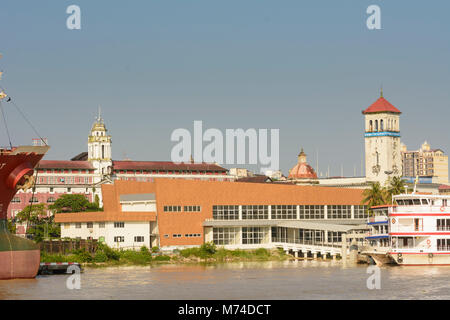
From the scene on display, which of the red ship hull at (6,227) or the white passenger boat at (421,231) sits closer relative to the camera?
the red ship hull at (6,227)

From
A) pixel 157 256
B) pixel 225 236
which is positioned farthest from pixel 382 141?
pixel 157 256

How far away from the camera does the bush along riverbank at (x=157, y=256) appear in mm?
90375

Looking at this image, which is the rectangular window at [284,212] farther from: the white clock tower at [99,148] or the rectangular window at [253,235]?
the white clock tower at [99,148]

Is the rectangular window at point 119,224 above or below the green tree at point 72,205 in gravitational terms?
below

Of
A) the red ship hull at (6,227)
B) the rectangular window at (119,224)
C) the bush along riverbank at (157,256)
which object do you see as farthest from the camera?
the rectangular window at (119,224)

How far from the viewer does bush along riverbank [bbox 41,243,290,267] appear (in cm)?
9038

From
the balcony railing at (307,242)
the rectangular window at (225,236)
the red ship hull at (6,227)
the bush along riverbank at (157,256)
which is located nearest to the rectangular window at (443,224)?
the balcony railing at (307,242)

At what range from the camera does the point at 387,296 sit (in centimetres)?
5716

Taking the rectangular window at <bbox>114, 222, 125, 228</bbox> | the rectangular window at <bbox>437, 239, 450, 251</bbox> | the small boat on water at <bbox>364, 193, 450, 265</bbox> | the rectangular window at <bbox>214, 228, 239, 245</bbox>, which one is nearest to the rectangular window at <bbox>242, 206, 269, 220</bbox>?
the rectangular window at <bbox>214, 228, 239, 245</bbox>

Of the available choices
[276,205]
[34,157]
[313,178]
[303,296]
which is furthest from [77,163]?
[303,296]

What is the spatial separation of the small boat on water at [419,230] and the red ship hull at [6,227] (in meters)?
31.1

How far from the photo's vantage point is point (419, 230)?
80750 mm

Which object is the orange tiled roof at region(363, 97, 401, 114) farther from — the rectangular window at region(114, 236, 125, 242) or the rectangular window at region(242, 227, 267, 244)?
the rectangular window at region(114, 236, 125, 242)

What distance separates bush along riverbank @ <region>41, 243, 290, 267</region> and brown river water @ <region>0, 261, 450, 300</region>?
7271mm
